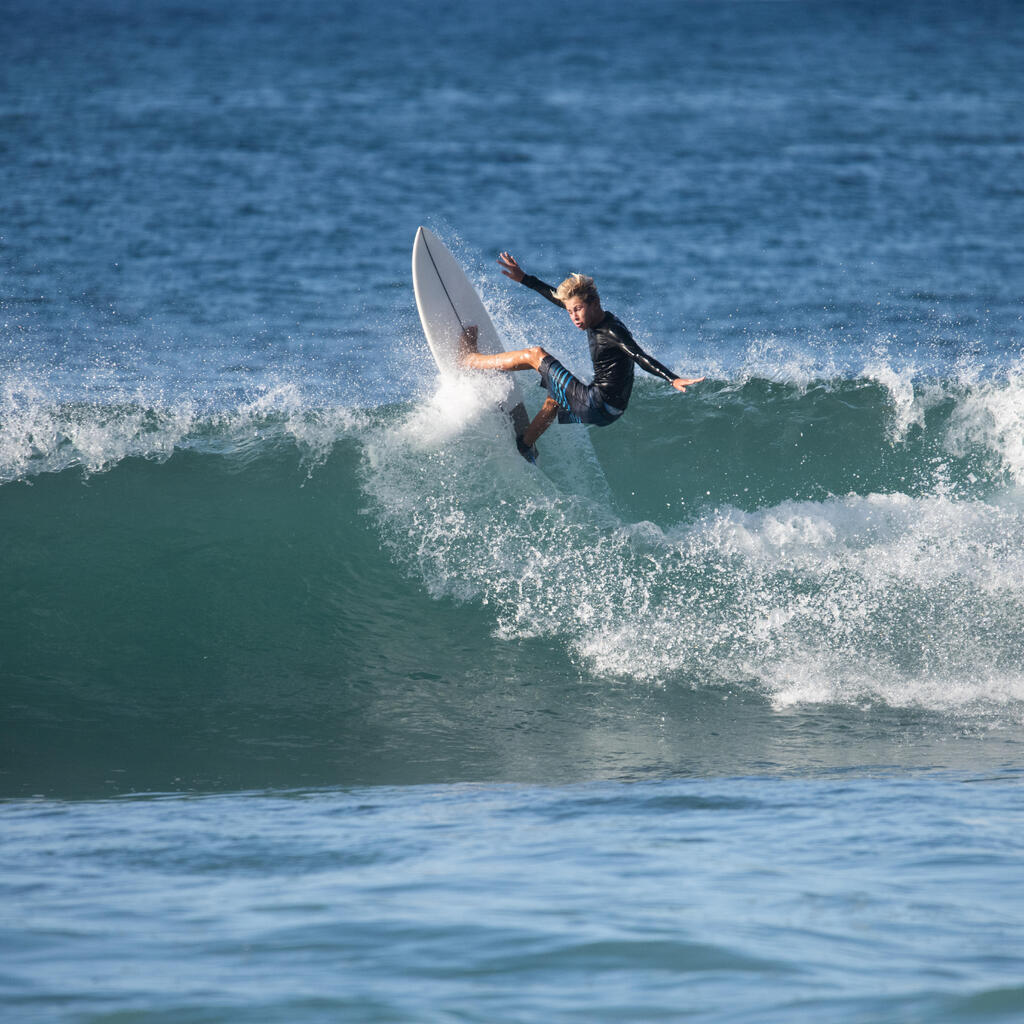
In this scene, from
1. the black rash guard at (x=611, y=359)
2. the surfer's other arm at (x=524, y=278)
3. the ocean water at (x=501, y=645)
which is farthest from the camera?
the surfer's other arm at (x=524, y=278)

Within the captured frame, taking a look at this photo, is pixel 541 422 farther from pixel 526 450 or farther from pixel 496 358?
pixel 496 358

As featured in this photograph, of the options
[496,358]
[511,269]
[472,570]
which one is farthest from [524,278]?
[472,570]

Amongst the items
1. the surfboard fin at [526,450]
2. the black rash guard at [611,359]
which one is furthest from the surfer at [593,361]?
the surfboard fin at [526,450]

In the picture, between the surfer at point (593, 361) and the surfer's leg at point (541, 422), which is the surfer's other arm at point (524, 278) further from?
the surfer's leg at point (541, 422)

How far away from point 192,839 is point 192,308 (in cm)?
1470

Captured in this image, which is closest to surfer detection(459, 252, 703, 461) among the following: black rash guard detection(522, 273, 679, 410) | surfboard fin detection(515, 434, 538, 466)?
black rash guard detection(522, 273, 679, 410)

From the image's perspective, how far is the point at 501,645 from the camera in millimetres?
7859

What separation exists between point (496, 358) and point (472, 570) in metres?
1.49

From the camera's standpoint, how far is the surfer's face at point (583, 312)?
283 inches

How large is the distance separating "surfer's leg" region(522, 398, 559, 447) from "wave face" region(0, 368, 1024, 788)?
0.22 meters

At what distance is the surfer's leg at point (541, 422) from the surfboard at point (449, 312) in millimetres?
119

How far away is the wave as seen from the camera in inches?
296

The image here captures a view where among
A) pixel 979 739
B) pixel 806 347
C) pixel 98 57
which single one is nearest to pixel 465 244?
pixel 806 347

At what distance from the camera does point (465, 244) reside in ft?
76.1
